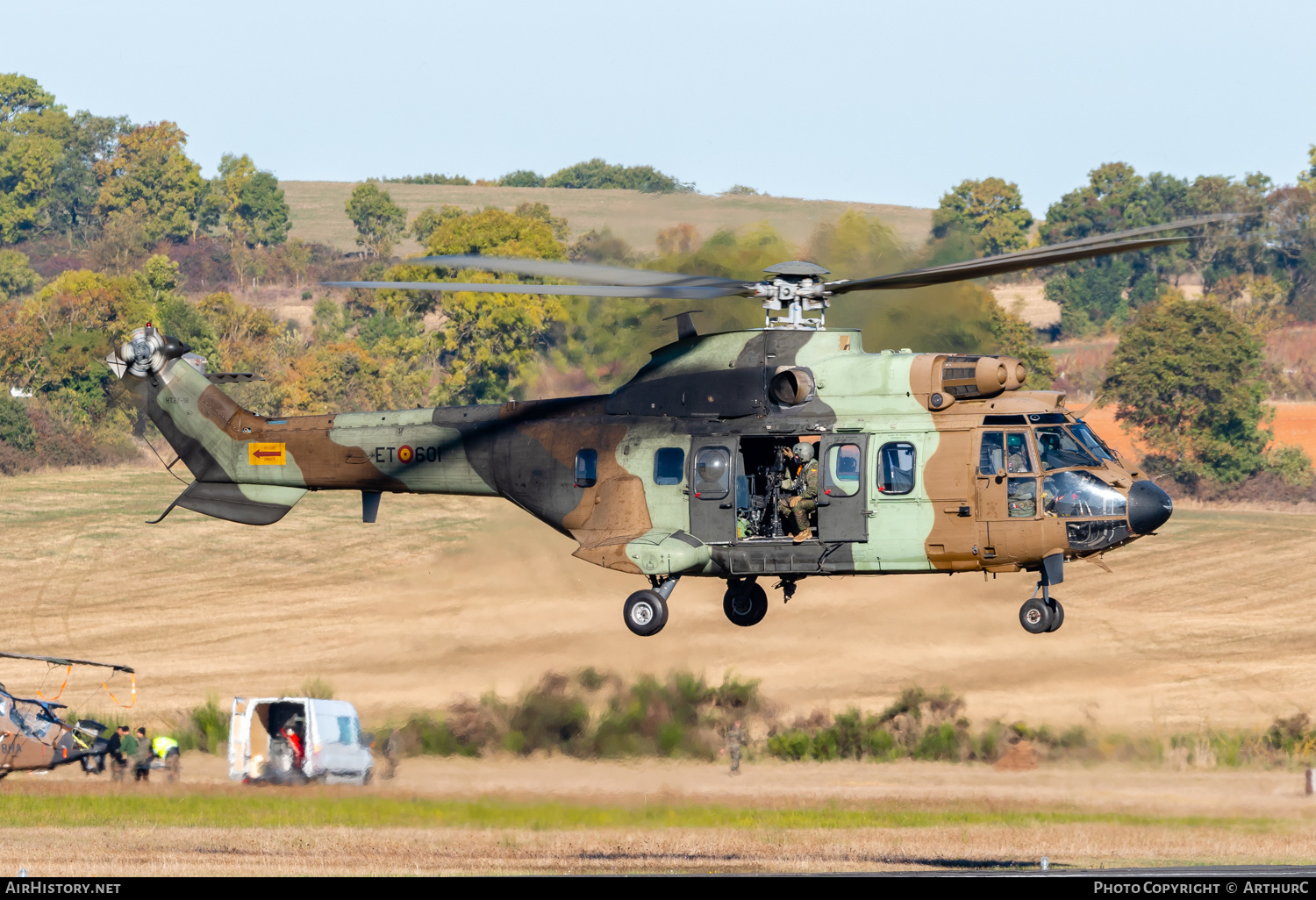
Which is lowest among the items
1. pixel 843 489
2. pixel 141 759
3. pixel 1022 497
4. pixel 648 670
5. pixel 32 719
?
pixel 141 759

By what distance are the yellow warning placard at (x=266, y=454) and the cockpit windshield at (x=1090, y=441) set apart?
478 inches

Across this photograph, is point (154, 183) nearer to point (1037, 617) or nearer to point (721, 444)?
point (721, 444)

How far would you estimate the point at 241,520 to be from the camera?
2648 centimetres

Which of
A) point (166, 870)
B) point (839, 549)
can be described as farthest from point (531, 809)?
point (839, 549)

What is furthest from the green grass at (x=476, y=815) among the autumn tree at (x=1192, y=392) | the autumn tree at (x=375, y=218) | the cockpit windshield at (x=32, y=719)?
the autumn tree at (x=375, y=218)

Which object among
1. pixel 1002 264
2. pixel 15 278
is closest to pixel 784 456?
pixel 1002 264

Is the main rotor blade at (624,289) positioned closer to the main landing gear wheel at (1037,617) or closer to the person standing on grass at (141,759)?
the main landing gear wheel at (1037,617)

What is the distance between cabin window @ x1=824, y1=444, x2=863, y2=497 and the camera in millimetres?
21422

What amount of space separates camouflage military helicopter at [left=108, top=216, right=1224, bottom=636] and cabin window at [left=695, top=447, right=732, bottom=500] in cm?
2

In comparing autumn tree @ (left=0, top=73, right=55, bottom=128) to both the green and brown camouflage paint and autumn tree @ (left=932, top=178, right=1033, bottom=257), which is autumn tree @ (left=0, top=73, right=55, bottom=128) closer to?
autumn tree @ (left=932, top=178, right=1033, bottom=257)

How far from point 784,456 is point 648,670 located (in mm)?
12630

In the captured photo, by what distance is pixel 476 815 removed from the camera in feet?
98.5

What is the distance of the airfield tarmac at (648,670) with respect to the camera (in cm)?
2945
